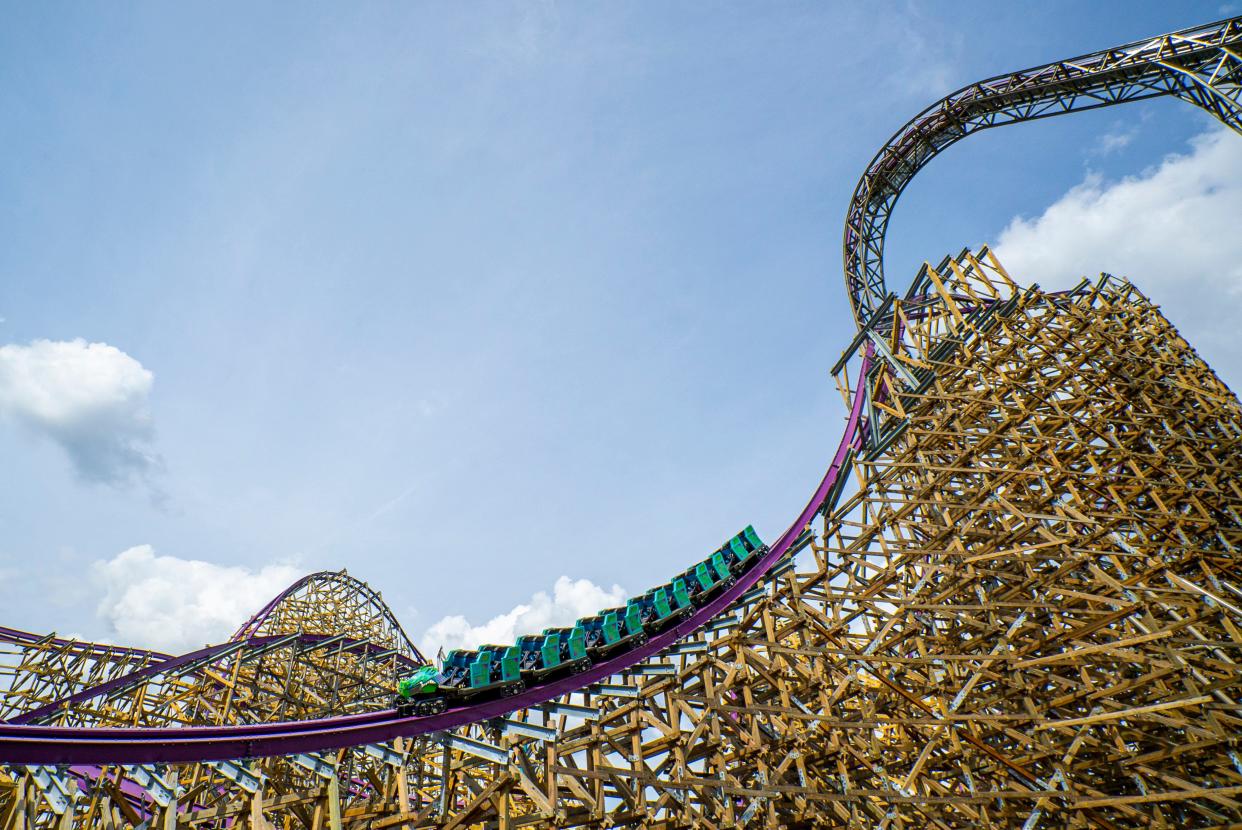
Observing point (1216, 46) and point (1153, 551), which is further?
point (1216, 46)

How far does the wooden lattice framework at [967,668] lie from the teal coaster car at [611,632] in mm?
523

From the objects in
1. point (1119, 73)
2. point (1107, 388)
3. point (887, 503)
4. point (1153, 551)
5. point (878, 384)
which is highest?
point (1119, 73)

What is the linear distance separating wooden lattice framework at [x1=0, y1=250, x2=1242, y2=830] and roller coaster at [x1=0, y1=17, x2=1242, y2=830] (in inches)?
1.8

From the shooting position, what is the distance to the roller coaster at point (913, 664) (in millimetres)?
5633

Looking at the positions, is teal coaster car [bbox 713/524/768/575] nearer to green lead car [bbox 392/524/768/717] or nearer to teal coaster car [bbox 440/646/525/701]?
green lead car [bbox 392/524/768/717]

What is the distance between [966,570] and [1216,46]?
7.96m

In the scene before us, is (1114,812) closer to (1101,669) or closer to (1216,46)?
(1101,669)

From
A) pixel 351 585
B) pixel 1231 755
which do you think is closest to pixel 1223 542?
pixel 1231 755

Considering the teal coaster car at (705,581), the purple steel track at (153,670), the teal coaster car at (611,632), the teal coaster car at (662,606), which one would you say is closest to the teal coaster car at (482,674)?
the teal coaster car at (611,632)

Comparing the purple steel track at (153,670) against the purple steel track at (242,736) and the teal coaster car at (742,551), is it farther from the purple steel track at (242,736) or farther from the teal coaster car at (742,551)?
the teal coaster car at (742,551)

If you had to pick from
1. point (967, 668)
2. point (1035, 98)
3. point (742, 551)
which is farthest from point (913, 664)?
point (1035, 98)

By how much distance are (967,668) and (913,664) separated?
82.8 inches

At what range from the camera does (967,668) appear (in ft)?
25.5

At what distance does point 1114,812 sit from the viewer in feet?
21.9
